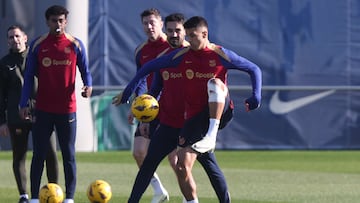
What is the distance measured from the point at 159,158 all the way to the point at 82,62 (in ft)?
5.64

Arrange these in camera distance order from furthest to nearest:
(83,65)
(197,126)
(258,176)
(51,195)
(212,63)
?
(258,176)
(83,65)
(51,195)
(197,126)
(212,63)

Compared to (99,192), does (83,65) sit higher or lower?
higher

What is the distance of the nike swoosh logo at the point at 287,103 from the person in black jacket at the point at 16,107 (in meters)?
15.7

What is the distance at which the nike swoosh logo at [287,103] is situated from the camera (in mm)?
30391

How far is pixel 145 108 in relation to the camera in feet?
41.3

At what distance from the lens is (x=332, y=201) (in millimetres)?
15664

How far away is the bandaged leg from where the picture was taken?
1201cm

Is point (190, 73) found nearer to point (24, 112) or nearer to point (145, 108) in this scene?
point (145, 108)

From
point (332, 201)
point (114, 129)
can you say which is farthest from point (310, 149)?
point (332, 201)

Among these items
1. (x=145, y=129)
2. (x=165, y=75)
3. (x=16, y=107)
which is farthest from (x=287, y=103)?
(x=165, y=75)

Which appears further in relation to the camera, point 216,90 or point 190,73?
point 190,73

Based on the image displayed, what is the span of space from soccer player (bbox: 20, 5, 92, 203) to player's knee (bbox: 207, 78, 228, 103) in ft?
6.52

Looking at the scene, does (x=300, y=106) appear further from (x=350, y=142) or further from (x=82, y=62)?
(x=82, y=62)

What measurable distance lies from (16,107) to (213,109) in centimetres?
369
